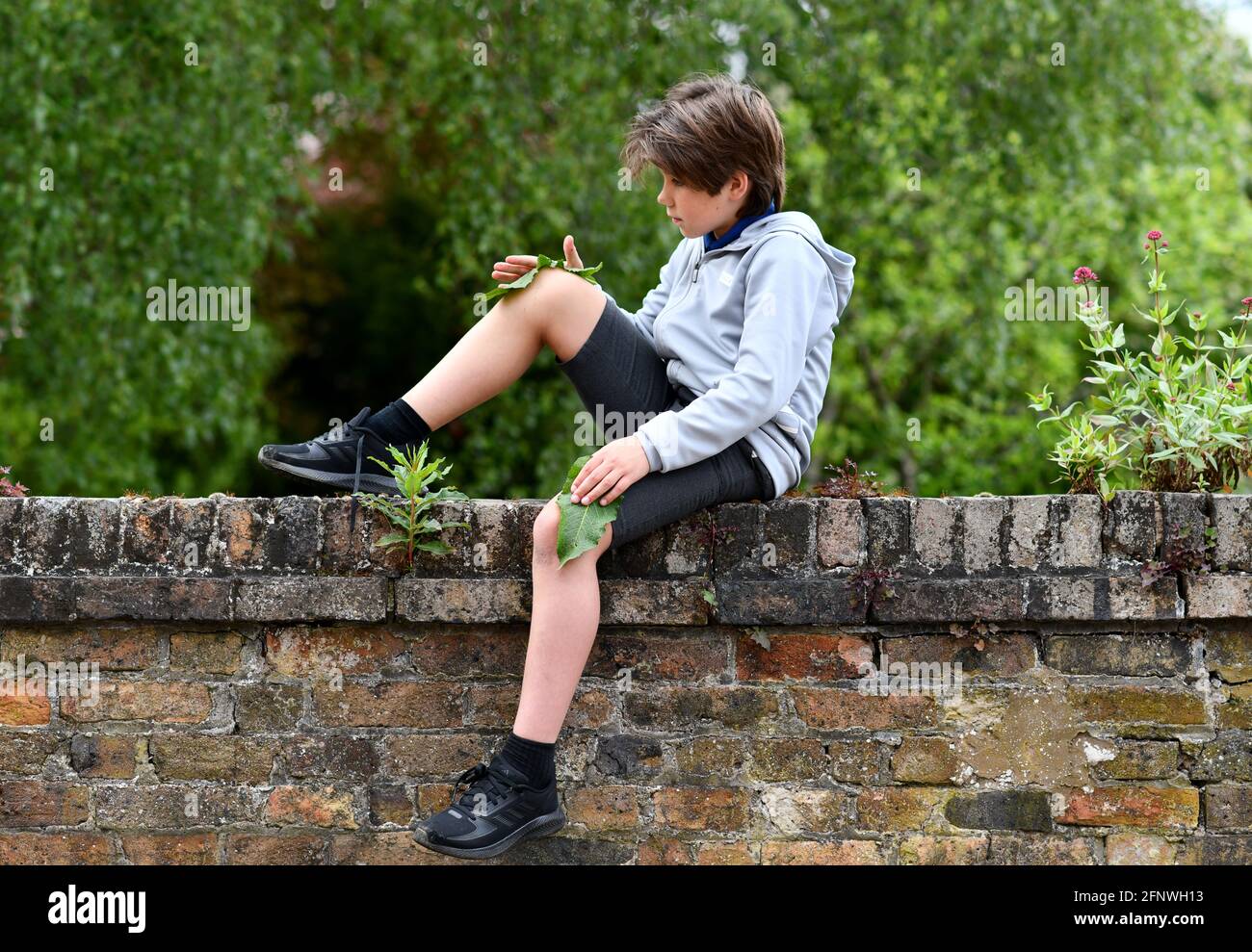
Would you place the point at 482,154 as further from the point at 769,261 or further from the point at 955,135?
the point at 769,261

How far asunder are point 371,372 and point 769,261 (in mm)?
7618

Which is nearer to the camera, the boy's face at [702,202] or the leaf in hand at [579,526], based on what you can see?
the leaf in hand at [579,526]

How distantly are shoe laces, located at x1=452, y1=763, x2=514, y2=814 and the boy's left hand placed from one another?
1.83ft

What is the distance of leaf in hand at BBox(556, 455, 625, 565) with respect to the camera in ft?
8.06

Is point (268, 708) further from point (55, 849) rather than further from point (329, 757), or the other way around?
point (55, 849)

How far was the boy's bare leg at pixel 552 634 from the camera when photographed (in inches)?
98.3

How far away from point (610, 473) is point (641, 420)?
0.34 m

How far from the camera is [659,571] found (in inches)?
106

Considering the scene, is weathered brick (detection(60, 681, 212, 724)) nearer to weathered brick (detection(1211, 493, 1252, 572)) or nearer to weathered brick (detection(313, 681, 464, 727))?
weathered brick (detection(313, 681, 464, 727))

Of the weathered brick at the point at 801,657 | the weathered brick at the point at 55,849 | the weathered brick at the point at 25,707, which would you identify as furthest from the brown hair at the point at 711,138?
the weathered brick at the point at 55,849

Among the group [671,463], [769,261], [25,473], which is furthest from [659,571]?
[25,473]

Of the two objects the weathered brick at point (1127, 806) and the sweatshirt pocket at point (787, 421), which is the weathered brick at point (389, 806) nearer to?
the sweatshirt pocket at point (787, 421)

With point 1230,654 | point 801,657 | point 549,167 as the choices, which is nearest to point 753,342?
point 801,657

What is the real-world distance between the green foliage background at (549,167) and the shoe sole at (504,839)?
Result: 13.6ft
